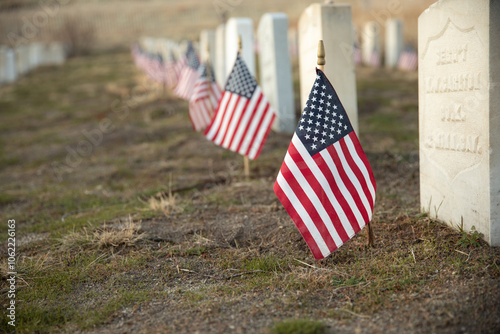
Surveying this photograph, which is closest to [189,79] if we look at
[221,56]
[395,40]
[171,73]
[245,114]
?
[221,56]

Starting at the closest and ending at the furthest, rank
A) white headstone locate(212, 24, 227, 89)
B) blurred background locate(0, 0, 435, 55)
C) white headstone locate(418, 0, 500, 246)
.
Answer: white headstone locate(418, 0, 500, 246), white headstone locate(212, 24, 227, 89), blurred background locate(0, 0, 435, 55)

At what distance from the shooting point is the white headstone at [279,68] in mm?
8898

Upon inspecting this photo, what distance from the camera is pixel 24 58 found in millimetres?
27266

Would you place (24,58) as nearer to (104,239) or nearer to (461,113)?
(104,239)

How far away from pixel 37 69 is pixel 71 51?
387 inches

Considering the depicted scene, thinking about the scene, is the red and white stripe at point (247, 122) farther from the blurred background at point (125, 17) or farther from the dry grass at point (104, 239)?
the blurred background at point (125, 17)

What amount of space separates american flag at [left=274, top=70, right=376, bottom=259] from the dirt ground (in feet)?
1.05

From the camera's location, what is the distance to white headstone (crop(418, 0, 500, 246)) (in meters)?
3.39

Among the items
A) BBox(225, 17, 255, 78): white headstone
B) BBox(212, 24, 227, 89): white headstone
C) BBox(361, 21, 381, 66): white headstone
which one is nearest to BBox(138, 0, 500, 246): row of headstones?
BBox(225, 17, 255, 78): white headstone

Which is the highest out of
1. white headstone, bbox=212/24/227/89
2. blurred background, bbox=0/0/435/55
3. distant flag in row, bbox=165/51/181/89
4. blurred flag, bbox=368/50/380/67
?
blurred background, bbox=0/0/435/55

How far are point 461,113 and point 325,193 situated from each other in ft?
3.97

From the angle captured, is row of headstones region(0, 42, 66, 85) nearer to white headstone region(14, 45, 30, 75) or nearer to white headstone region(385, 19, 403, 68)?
white headstone region(14, 45, 30, 75)

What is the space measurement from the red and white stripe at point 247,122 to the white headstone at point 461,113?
6.80 feet

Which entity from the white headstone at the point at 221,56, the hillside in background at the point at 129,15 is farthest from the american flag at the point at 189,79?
the hillside in background at the point at 129,15
